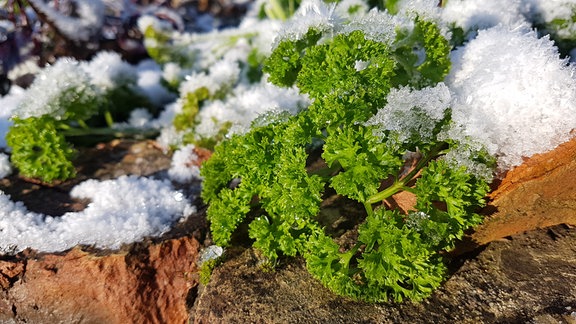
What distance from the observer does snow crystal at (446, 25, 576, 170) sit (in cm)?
161

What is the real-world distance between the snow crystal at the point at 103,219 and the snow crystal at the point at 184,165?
0.41ft

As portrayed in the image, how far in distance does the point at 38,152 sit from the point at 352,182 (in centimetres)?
174

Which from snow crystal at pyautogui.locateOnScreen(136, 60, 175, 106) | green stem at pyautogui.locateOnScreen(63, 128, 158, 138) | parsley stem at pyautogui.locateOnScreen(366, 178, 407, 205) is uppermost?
snow crystal at pyautogui.locateOnScreen(136, 60, 175, 106)

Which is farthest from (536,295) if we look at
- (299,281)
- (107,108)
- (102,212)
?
(107,108)

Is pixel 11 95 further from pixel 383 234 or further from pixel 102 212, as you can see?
pixel 383 234

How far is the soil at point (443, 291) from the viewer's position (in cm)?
158

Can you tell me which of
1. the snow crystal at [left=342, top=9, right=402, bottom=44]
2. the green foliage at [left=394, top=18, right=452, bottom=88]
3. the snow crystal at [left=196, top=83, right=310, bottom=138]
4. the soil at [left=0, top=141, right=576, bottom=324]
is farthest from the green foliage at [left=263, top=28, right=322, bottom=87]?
the soil at [left=0, top=141, right=576, bottom=324]

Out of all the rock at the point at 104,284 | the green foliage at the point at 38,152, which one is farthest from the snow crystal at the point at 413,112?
the green foliage at the point at 38,152

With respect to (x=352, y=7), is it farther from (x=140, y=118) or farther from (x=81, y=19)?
(x=81, y=19)

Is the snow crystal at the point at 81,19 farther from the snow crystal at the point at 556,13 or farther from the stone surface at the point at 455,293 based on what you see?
the snow crystal at the point at 556,13

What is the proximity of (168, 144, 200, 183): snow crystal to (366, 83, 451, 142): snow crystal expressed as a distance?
114cm

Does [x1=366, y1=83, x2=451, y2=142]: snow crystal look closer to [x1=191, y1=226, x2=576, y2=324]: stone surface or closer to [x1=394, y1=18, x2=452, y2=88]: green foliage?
[x1=394, y1=18, x2=452, y2=88]: green foliage

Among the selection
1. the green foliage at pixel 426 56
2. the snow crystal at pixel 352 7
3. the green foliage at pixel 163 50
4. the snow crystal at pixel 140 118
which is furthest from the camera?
the green foliage at pixel 163 50

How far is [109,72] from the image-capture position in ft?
10.1
